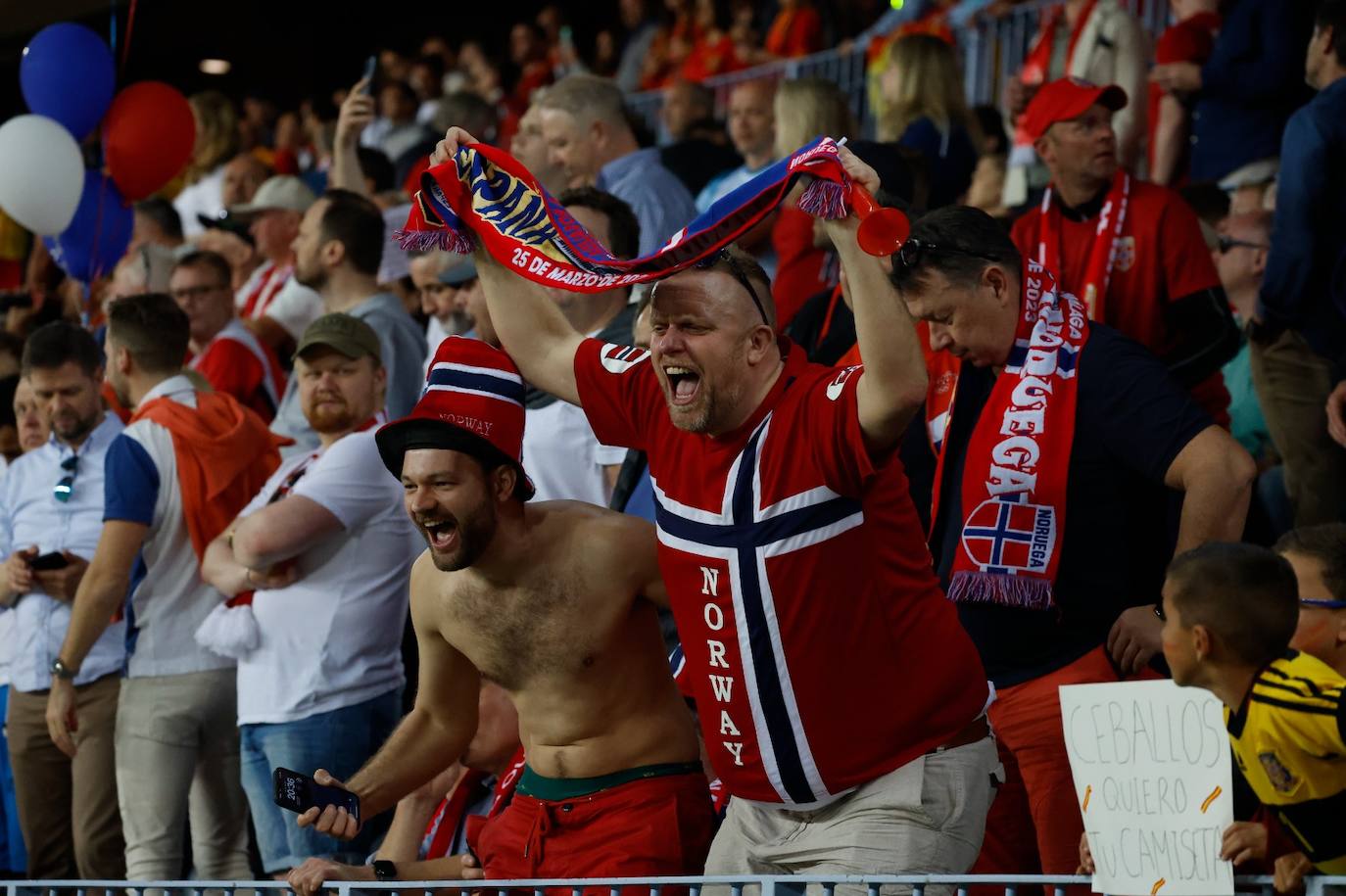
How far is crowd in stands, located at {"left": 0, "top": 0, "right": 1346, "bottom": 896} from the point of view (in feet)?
Result: 11.8

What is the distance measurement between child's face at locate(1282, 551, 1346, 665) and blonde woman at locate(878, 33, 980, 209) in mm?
4280

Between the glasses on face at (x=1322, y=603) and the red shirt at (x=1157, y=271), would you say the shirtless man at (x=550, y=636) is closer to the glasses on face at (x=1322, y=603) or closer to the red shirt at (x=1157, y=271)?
the glasses on face at (x=1322, y=603)

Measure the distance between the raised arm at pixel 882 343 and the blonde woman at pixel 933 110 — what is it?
15.4 ft

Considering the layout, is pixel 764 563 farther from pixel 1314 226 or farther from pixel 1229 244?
pixel 1229 244

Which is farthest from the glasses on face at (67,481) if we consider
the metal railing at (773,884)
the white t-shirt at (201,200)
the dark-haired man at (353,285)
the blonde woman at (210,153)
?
the blonde woman at (210,153)

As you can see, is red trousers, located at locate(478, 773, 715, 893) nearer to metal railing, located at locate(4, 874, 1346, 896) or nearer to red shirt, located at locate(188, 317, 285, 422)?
metal railing, located at locate(4, 874, 1346, 896)

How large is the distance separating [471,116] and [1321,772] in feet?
25.2

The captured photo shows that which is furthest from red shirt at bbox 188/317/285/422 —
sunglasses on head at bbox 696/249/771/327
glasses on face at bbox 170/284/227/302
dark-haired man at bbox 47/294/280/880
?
sunglasses on head at bbox 696/249/771/327

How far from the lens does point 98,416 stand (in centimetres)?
693

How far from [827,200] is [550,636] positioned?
4.46ft

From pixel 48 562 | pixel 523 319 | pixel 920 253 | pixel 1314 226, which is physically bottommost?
pixel 48 562

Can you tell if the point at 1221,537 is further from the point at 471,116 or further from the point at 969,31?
the point at 969,31

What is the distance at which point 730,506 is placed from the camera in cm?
360

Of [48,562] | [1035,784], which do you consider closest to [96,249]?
[48,562]
